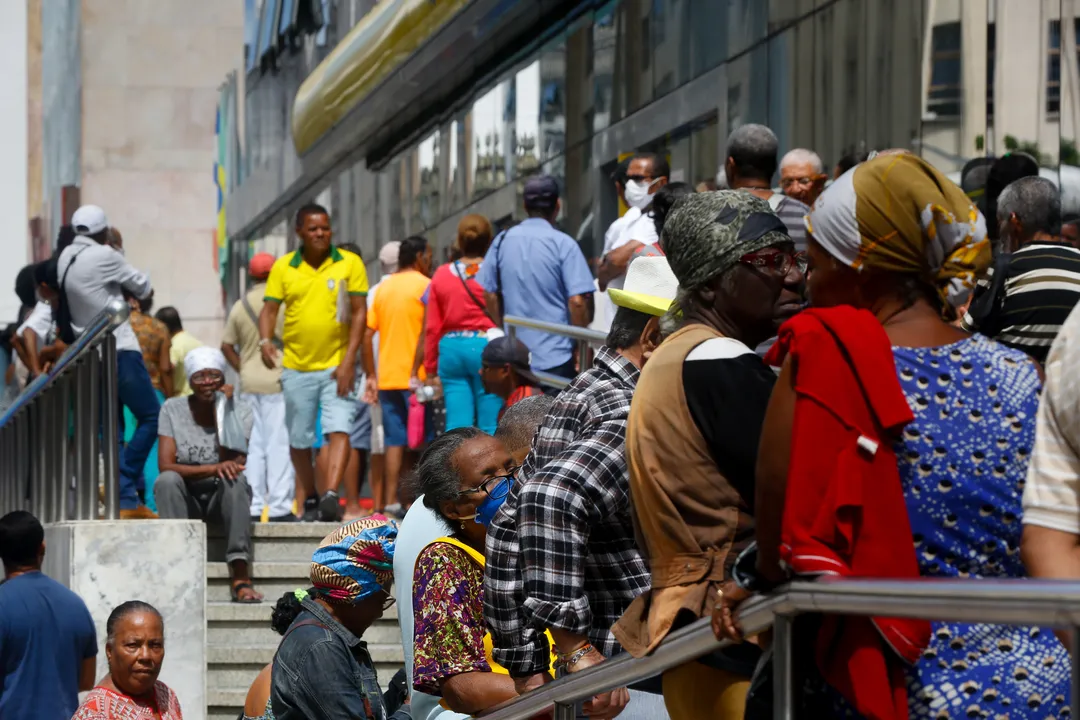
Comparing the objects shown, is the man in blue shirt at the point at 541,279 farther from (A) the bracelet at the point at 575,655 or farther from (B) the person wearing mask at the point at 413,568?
(A) the bracelet at the point at 575,655

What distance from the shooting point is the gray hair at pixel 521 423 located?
18.8 feet

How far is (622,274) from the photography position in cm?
905

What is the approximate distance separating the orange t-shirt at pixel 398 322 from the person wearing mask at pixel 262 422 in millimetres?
727

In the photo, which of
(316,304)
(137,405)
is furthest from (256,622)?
(316,304)

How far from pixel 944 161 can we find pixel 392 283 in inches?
157

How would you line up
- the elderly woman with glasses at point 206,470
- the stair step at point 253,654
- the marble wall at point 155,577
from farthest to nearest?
the elderly woman with glasses at point 206,470
the stair step at point 253,654
the marble wall at point 155,577

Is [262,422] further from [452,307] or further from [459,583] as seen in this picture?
[459,583]

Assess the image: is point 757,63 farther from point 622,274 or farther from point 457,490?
point 457,490

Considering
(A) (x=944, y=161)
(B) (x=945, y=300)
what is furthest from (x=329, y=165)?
(B) (x=945, y=300)

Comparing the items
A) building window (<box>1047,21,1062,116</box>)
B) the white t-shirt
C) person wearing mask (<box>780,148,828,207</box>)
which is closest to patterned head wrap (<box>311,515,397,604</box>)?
person wearing mask (<box>780,148,828,207</box>)

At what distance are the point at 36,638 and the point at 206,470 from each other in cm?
265

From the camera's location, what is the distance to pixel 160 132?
1364 inches

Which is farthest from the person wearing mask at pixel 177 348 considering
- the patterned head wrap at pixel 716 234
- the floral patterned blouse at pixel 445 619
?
the patterned head wrap at pixel 716 234

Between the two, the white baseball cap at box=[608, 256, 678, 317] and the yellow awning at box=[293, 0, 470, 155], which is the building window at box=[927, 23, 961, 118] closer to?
the white baseball cap at box=[608, 256, 678, 317]
